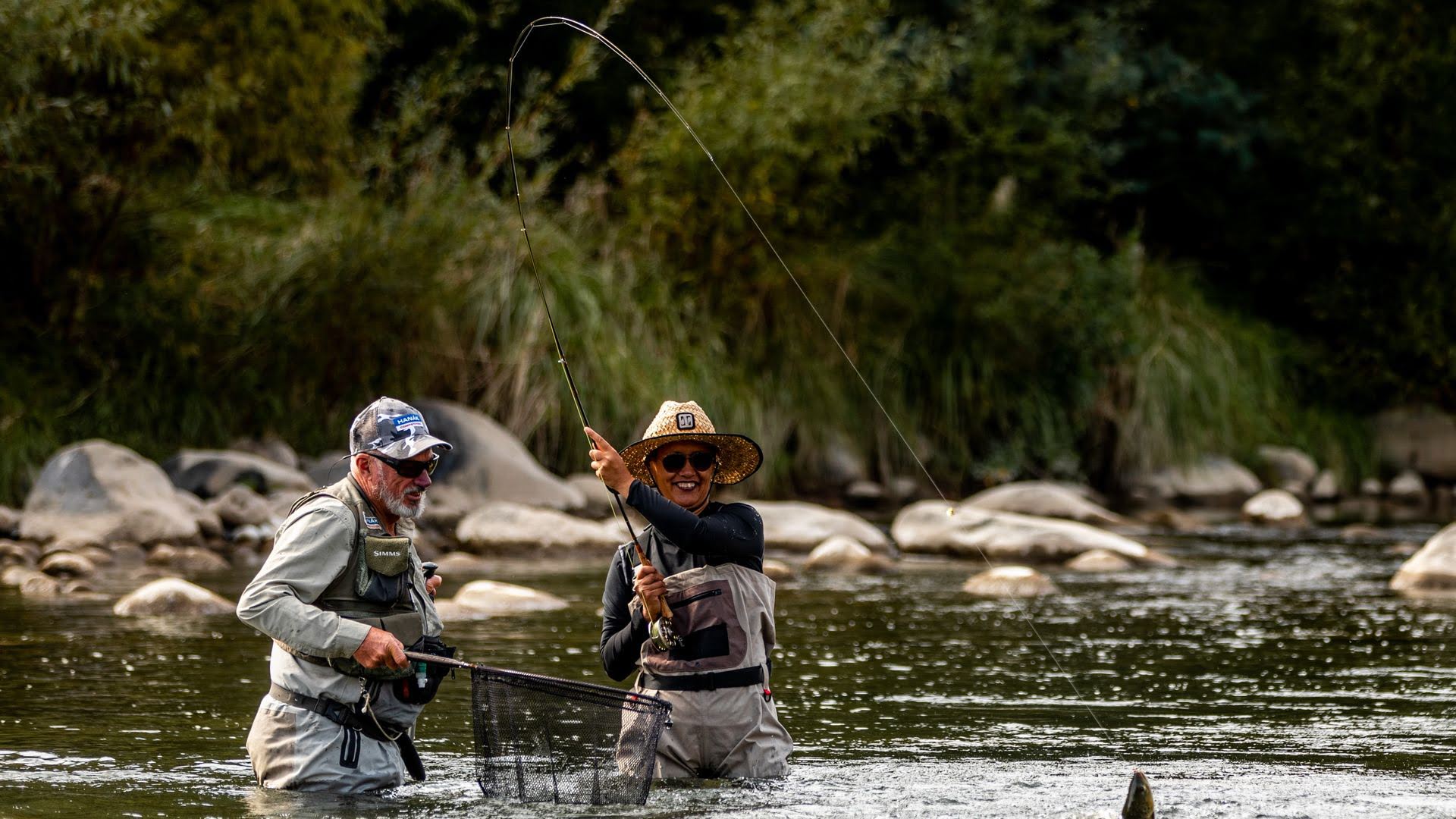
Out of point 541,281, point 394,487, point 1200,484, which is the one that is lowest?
point 1200,484

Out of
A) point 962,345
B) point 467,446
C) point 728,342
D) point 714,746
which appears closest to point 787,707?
point 714,746

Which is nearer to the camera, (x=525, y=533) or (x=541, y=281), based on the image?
(x=541, y=281)

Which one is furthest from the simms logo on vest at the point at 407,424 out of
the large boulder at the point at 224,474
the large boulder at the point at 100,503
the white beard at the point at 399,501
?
the large boulder at the point at 224,474

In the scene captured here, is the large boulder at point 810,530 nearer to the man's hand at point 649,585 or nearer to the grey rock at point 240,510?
the grey rock at point 240,510

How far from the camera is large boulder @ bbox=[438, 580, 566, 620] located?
34.6 feet

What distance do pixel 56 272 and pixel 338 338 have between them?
2.32 meters

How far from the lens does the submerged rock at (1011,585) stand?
11.9 m

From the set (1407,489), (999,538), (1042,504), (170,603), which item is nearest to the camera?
(170,603)

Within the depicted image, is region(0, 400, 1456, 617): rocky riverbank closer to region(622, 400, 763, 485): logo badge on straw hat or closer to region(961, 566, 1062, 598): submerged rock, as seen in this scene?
region(961, 566, 1062, 598): submerged rock

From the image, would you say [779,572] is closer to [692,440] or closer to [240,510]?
[240,510]

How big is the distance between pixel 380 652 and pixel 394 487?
1.67 feet

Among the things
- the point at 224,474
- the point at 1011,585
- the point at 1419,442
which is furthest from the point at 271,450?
the point at 1419,442

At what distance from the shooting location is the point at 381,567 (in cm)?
539

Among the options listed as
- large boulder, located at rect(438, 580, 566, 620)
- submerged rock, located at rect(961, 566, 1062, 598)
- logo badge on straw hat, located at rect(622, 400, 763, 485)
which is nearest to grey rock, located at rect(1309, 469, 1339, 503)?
submerged rock, located at rect(961, 566, 1062, 598)
